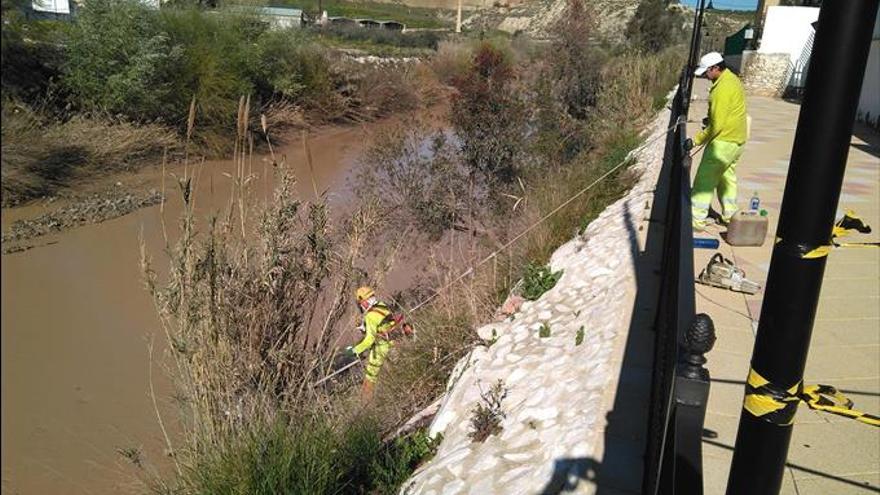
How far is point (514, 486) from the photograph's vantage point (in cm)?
389

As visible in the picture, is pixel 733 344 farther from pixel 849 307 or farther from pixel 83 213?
pixel 83 213

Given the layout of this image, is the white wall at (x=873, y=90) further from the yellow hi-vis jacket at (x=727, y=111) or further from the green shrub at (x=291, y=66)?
the green shrub at (x=291, y=66)

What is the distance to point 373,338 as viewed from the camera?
6402mm

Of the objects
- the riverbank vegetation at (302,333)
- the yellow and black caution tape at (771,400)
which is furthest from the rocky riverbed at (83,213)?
→ the yellow and black caution tape at (771,400)

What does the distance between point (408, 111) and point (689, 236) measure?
27.7 m

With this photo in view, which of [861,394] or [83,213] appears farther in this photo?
[83,213]

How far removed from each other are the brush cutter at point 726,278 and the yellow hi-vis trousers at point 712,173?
947mm

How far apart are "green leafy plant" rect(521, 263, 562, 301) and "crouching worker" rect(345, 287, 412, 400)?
136 cm

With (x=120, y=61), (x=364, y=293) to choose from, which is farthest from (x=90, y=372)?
(x=120, y=61)

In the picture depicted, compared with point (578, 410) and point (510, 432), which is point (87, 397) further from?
point (578, 410)

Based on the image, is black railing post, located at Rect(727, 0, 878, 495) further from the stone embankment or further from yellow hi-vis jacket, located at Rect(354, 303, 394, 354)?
yellow hi-vis jacket, located at Rect(354, 303, 394, 354)

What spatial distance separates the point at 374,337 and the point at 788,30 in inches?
1030

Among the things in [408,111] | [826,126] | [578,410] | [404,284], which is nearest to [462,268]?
[404,284]

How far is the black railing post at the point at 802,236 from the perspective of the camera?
128 centimetres
